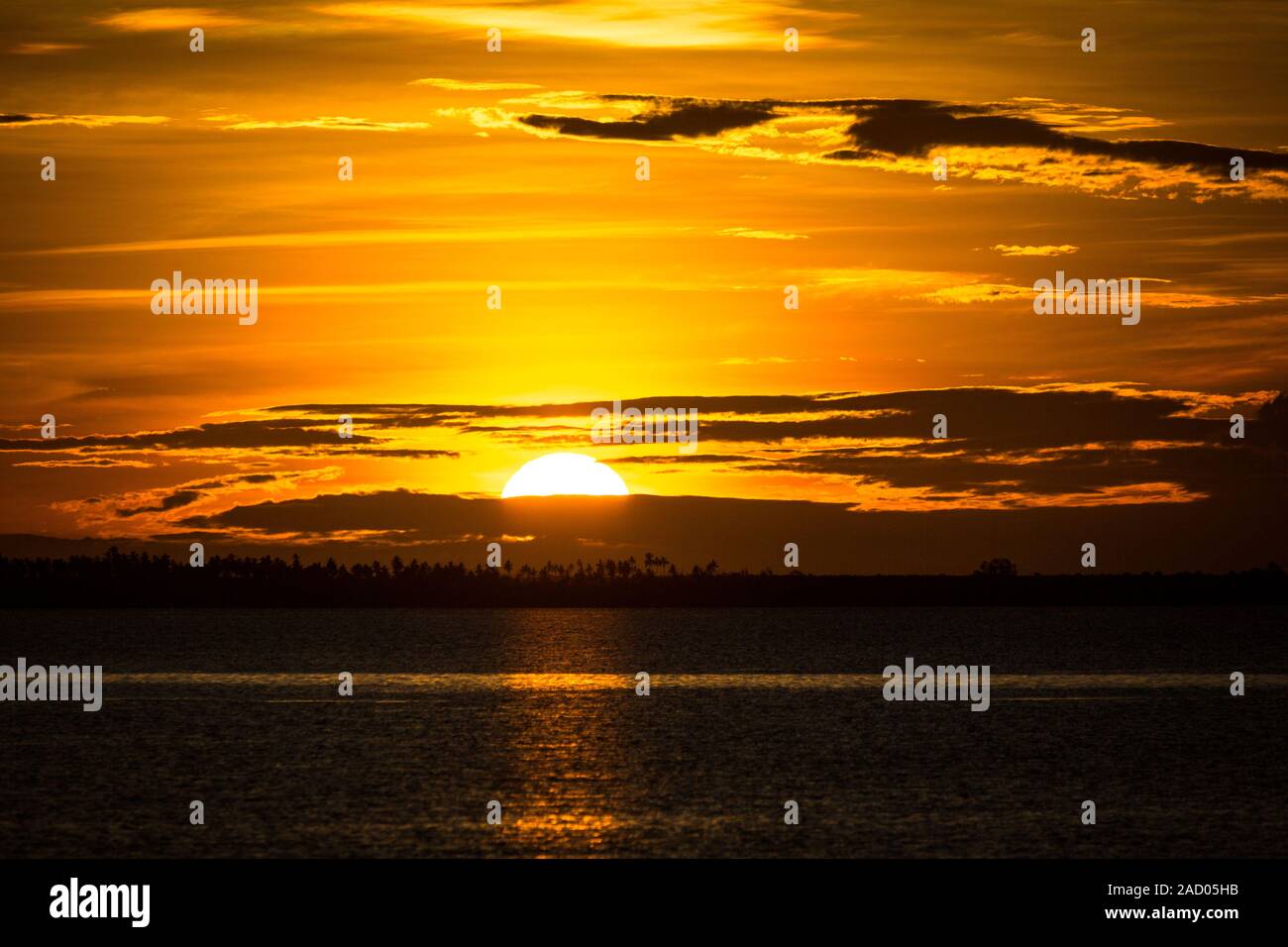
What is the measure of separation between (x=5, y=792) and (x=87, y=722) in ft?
142

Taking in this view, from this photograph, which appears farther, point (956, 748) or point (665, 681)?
point (665, 681)
